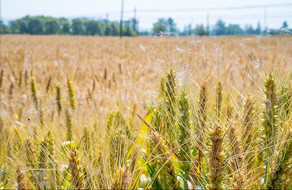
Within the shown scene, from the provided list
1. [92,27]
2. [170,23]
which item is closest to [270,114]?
[170,23]

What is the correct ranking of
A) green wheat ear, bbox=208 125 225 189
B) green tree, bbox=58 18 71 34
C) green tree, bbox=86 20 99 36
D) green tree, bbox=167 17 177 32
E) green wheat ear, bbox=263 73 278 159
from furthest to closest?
green tree, bbox=86 20 99 36
green tree, bbox=58 18 71 34
green tree, bbox=167 17 177 32
green wheat ear, bbox=263 73 278 159
green wheat ear, bbox=208 125 225 189

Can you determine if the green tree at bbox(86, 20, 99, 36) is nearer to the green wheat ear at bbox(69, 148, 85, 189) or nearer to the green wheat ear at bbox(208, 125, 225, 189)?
the green wheat ear at bbox(69, 148, 85, 189)

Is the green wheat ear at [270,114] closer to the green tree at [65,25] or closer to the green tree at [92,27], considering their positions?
the green tree at [65,25]

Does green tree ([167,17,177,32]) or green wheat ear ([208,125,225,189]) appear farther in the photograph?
green tree ([167,17,177,32])

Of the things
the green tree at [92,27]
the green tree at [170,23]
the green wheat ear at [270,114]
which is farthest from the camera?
the green tree at [92,27]

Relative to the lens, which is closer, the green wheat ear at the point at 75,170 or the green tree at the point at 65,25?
the green wheat ear at the point at 75,170

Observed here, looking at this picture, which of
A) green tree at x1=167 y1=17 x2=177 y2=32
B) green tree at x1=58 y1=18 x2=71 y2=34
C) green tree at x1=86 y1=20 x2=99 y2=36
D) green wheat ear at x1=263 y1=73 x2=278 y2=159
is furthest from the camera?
green tree at x1=86 y1=20 x2=99 y2=36

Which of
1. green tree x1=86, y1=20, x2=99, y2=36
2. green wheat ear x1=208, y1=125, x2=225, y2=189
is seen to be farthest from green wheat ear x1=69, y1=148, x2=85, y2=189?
green tree x1=86, y1=20, x2=99, y2=36

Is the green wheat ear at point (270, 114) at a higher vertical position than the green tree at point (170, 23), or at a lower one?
lower

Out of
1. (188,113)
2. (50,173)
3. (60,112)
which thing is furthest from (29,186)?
(60,112)

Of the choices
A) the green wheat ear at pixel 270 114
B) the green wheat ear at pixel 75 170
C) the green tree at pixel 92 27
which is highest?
the green tree at pixel 92 27

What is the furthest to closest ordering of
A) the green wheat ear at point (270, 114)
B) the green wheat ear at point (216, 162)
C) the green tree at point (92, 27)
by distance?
the green tree at point (92, 27) < the green wheat ear at point (270, 114) < the green wheat ear at point (216, 162)

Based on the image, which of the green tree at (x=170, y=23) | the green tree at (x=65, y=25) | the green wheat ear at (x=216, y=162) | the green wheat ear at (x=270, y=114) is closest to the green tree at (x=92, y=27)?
the green tree at (x=65, y=25)

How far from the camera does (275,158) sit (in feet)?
2.29
